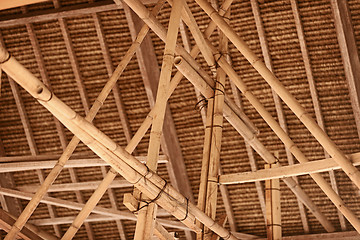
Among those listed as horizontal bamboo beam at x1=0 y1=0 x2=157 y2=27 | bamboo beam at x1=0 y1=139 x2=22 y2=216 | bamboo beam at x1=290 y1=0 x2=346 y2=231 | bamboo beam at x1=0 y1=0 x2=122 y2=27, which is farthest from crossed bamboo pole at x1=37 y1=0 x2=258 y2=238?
bamboo beam at x1=0 y1=139 x2=22 y2=216

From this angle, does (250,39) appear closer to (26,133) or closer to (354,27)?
(354,27)

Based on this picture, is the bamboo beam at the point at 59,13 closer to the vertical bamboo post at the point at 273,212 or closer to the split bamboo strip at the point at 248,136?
Answer: the split bamboo strip at the point at 248,136

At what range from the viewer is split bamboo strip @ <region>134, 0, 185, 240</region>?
14.0 ft

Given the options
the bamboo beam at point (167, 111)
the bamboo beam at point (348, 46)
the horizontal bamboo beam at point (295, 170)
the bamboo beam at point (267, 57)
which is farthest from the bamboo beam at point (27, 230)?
the bamboo beam at point (348, 46)

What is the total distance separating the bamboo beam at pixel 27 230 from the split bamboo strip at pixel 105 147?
289 cm

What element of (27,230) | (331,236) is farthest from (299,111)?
(27,230)

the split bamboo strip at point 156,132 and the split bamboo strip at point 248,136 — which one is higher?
the split bamboo strip at point 248,136

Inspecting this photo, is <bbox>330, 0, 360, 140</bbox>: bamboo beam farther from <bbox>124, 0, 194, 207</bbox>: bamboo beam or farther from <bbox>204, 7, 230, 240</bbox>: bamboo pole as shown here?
<bbox>124, 0, 194, 207</bbox>: bamboo beam

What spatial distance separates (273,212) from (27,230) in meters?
3.34

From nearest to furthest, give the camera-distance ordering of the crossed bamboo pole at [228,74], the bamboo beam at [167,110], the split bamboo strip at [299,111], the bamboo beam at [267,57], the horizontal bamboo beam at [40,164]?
the split bamboo strip at [299,111]
the crossed bamboo pole at [228,74]
the horizontal bamboo beam at [40,164]
the bamboo beam at [267,57]
the bamboo beam at [167,110]

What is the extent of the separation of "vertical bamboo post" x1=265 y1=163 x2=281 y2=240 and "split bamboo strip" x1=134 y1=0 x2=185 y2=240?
6.07 ft

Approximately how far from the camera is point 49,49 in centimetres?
754

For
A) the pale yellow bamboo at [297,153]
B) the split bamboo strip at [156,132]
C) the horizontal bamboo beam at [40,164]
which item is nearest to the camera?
the split bamboo strip at [156,132]

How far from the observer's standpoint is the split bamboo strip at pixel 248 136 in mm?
5434
